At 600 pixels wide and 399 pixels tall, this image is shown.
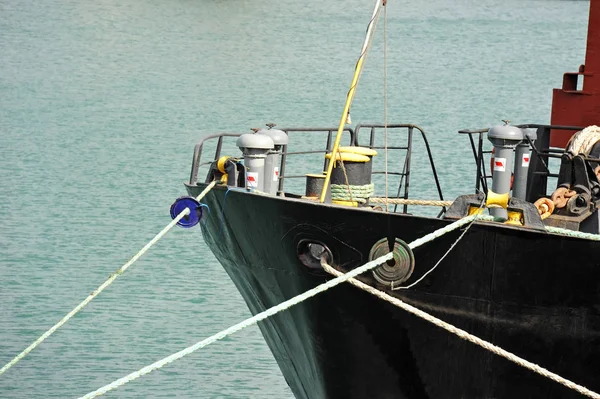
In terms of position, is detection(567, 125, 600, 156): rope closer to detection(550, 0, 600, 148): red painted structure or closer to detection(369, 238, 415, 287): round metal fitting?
detection(550, 0, 600, 148): red painted structure

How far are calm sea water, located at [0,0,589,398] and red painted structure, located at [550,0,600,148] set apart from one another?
190 inches

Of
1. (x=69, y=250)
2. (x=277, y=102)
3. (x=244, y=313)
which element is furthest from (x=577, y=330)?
(x=277, y=102)

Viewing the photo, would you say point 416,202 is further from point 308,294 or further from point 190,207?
point 308,294

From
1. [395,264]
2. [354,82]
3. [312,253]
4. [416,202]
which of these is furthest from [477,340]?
[416,202]

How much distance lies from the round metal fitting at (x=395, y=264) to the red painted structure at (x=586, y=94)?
4465 mm

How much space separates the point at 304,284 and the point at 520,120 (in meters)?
25.3

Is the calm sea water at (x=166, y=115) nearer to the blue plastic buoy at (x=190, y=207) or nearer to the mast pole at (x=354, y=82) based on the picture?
the blue plastic buoy at (x=190, y=207)

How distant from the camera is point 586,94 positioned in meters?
11.0

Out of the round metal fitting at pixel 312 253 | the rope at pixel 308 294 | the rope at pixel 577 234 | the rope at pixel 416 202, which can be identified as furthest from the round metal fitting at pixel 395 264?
the rope at pixel 416 202

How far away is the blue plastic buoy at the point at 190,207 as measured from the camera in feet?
26.8

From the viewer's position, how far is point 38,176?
83.2 feet

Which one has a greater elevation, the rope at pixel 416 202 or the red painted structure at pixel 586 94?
the red painted structure at pixel 586 94

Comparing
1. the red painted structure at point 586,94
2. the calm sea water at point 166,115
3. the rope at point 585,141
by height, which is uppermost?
the red painted structure at point 586,94

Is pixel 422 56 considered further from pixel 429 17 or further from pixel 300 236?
pixel 300 236
